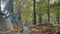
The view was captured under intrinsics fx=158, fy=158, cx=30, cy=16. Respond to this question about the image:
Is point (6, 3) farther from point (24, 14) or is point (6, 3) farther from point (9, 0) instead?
point (24, 14)

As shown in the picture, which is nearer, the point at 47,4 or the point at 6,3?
the point at 6,3

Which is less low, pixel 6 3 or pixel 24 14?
pixel 6 3

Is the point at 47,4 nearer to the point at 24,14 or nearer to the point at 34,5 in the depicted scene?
the point at 34,5

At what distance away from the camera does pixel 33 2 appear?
491cm

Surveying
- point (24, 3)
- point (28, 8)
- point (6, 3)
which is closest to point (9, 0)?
point (6, 3)

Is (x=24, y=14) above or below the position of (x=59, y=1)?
below

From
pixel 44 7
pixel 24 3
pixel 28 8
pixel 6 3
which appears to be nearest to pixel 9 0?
pixel 6 3

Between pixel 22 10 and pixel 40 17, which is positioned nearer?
pixel 22 10

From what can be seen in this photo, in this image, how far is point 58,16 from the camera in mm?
4789

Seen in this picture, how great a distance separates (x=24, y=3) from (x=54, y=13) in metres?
1.01

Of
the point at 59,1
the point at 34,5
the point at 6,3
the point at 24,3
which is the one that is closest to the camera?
the point at 6,3

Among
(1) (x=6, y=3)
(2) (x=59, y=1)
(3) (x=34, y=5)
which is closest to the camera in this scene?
(1) (x=6, y=3)

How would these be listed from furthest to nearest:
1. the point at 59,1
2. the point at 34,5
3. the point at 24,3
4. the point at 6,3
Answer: the point at 34,5 → the point at 24,3 → the point at 59,1 → the point at 6,3

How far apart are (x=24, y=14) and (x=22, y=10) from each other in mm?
163
